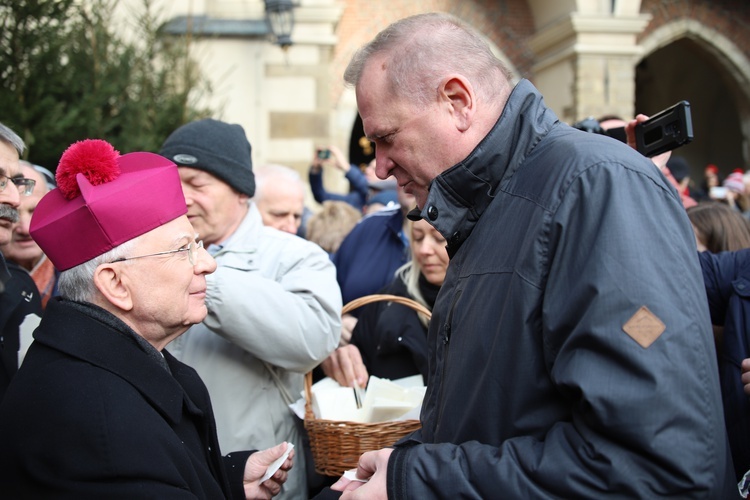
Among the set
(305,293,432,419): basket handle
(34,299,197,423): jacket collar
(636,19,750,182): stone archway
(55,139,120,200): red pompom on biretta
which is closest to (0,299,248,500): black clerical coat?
(34,299,197,423): jacket collar

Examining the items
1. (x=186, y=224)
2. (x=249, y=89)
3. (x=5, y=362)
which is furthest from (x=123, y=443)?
(x=249, y=89)

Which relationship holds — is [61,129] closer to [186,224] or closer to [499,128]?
[186,224]

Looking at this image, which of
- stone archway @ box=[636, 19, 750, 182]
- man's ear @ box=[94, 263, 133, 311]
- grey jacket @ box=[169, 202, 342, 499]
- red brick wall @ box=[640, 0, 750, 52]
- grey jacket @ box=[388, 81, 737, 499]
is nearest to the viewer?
grey jacket @ box=[388, 81, 737, 499]

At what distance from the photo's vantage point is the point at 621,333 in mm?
1277

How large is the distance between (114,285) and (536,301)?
113 centimetres

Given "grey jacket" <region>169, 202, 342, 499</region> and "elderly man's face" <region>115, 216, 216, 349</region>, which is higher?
"elderly man's face" <region>115, 216, 216, 349</region>

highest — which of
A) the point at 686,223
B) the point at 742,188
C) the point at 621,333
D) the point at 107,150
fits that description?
the point at 107,150

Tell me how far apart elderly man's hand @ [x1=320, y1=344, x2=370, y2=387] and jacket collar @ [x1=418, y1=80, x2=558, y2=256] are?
1348 mm

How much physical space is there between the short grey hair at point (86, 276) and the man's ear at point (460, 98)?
0.93m

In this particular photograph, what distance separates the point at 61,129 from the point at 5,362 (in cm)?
264

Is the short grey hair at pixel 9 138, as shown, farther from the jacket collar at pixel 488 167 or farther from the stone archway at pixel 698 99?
the stone archway at pixel 698 99

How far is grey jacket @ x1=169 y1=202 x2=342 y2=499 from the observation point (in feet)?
8.29

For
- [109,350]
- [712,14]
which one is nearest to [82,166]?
[109,350]

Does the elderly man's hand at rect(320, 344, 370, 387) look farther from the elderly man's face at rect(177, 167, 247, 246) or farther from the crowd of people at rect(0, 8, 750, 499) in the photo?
→ the elderly man's face at rect(177, 167, 247, 246)
